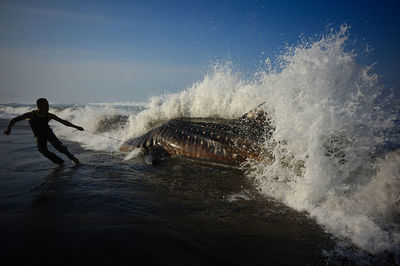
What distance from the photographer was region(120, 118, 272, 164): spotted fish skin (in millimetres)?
4602

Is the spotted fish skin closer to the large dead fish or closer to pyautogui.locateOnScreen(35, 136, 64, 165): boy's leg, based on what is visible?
the large dead fish

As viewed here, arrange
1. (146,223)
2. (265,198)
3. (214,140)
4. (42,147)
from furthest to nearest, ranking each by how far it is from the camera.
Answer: (214,140) → (42,147) → (265,198) → (146,223)

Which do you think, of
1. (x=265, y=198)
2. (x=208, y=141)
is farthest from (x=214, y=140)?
(x=265, y=198)

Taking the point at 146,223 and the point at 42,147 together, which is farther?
the point at 42,147

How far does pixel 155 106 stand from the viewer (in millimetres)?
9633

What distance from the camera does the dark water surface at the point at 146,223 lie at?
180 centimetres

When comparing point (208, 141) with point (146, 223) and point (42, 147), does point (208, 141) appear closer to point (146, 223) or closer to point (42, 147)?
point (146, 223)

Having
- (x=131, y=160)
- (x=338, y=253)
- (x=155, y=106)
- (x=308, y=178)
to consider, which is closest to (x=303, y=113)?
(x=308, y=178)

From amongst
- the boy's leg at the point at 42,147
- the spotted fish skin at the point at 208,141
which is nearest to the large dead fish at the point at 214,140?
the spotted fish skin at the point at 208,141

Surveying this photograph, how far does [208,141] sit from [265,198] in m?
2.39

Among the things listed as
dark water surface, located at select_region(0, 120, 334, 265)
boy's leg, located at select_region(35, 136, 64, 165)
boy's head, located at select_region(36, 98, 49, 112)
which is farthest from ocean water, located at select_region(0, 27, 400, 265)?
boy's head, located at select_region(36, 98, 49, 112)

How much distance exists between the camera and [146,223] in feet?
7.57

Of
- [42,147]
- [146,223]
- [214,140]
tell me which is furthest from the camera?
[214,140]

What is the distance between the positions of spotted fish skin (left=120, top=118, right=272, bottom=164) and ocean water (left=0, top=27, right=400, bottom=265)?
32 cm
